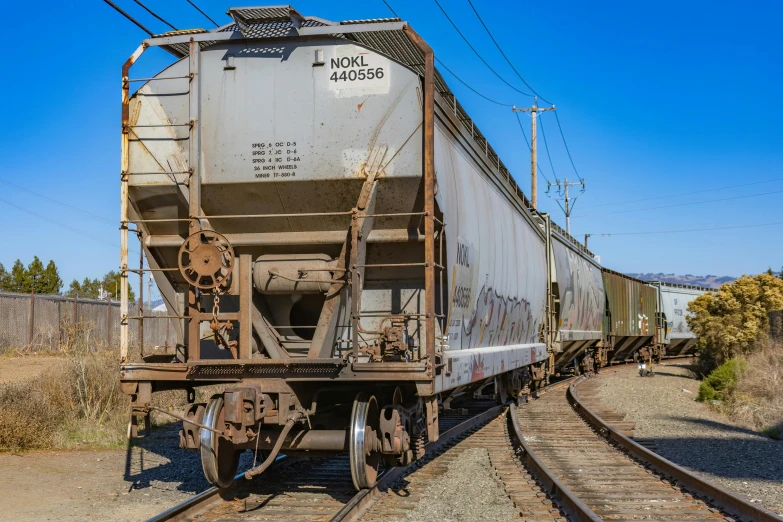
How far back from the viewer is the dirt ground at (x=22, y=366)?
50.9ft

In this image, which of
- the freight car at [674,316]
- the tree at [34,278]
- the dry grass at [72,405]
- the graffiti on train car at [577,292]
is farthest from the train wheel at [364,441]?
the tree at [34,278]

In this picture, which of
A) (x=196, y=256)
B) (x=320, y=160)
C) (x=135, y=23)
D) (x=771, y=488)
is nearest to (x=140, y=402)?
(x=196, y=256)

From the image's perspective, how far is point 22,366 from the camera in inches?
665

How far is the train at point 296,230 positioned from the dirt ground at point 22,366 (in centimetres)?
949

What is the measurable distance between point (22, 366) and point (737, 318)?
1985 centimetres

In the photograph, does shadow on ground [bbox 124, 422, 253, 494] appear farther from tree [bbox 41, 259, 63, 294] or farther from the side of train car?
tree [bbox 41, 259, 63, 294]

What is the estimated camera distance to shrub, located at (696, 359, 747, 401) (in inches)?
670

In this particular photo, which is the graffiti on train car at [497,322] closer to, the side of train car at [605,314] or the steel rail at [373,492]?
the steel rail at [373,492]

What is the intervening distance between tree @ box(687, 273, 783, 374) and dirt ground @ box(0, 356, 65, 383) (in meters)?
18.4

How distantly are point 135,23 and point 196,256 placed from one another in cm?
394

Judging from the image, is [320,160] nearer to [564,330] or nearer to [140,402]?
[140,402]

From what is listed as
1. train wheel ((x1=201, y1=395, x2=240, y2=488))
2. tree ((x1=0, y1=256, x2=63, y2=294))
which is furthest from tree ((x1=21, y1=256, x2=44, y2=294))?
train wheel ((x1=201, y1=395, x2=240, y2=488))

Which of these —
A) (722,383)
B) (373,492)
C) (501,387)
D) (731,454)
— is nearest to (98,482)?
(373,492)

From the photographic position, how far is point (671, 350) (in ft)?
136
